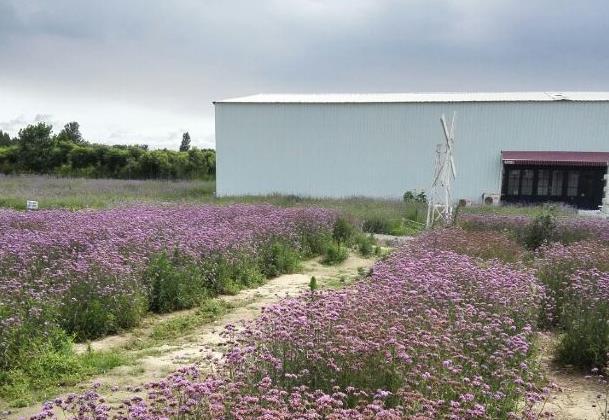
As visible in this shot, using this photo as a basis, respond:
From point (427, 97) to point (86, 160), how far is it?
2669 centimetres

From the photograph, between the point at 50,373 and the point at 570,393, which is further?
the point at 50,373

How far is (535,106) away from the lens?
94.2 feet

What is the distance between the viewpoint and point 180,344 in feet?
20.0

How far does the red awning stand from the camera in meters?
27.2

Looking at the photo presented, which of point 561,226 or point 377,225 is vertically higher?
point 561,226

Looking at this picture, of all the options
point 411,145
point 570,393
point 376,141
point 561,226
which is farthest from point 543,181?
point 570,393

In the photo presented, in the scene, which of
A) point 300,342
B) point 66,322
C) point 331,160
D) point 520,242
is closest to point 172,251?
point 66,322

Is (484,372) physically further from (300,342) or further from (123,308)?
(123,308)

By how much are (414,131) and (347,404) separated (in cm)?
2763

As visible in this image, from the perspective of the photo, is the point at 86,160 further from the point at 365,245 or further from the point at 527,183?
the point at 365,245

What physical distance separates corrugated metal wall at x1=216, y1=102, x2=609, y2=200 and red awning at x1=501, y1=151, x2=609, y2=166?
0.44m

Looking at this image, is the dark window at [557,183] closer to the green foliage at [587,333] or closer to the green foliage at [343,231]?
the green foliage at [343,231]

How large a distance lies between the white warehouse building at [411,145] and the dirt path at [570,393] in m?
23.9

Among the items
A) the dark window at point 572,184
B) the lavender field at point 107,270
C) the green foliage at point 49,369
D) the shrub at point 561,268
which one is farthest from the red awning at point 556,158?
the green foliage at point 49,369
